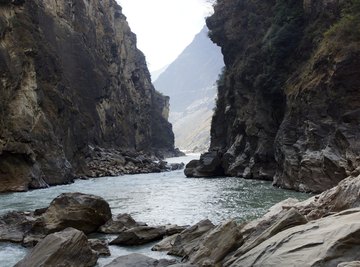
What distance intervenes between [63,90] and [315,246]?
46841 millimetres

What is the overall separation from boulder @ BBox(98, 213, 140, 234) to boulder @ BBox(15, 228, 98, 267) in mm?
4603

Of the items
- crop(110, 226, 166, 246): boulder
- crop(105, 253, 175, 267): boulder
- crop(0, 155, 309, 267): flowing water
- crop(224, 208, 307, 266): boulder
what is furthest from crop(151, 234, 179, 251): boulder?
crop(224, 208, 307, 266): boulder

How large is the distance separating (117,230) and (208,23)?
4913 centimetres

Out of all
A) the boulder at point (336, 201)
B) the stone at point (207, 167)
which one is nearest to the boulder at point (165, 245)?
the boulder at point (336, 201)

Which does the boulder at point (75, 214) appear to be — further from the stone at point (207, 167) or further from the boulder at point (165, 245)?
the stone at point (207, 167)

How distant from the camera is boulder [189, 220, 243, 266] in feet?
34.7

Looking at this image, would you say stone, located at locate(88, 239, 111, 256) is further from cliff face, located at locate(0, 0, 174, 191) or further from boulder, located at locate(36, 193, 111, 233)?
cliff face, located at locate(0, 0, 174, 191)

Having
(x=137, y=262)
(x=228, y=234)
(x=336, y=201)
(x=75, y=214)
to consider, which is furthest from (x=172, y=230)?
(x=336, y=201)

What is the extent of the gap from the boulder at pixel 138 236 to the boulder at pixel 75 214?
1.96m

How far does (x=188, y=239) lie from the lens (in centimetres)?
1331

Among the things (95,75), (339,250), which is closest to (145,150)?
(95,75)

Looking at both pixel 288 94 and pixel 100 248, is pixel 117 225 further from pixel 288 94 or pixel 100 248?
pixel 288 94

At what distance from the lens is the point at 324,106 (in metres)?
30.7

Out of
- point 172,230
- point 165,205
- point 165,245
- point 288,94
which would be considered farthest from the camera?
point 288,94
